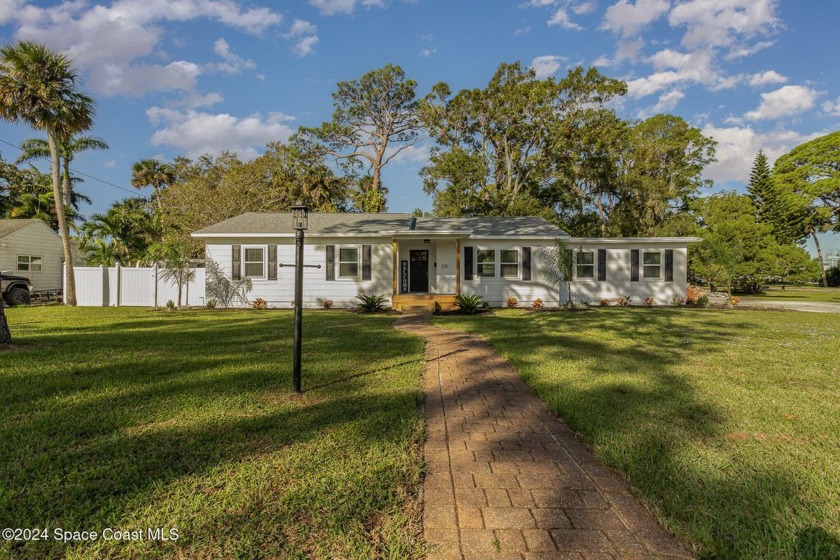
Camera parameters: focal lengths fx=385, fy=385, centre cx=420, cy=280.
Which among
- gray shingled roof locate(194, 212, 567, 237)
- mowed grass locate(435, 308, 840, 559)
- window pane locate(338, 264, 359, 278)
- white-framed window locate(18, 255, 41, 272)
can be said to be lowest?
mowed grass locate(435, 308, 840, 559)

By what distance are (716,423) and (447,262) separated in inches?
455

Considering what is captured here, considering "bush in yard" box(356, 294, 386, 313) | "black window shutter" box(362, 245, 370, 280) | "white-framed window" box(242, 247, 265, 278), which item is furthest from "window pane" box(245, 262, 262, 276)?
"bush in yard" box(356, 294, 386, 313)

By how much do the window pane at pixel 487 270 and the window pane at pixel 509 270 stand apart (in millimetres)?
344

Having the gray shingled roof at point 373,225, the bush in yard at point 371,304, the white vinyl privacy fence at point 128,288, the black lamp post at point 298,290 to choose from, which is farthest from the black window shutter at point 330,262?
the black lamp post at point 298,290

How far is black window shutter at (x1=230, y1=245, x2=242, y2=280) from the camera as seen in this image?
572 inches

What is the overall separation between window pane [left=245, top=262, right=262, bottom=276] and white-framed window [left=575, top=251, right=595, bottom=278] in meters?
12.3

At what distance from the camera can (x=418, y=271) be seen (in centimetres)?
1581

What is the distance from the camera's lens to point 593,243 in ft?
50.1

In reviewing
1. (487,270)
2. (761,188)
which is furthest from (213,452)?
(761,188)

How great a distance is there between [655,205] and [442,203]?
14380 mm

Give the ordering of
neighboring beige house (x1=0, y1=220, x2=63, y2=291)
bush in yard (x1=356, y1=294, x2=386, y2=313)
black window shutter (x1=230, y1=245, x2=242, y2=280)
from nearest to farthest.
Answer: bush in yard (x1=356, y1=294, x2=386, y2=313) → black window shutter (x1=230, y1=245, x2=242, y2=280) → neighboring beige house (x1=0, y1=220, x2=63, y2=291)

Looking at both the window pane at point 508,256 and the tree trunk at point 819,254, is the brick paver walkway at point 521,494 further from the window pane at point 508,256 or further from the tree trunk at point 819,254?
the tree trunk at point 819,254

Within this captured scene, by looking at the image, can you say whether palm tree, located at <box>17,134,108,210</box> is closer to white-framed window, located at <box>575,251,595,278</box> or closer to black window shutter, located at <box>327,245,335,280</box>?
black window shutter, located at <box>327,245,335,280</box>

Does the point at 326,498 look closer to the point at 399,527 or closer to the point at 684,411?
the point at 399,527
